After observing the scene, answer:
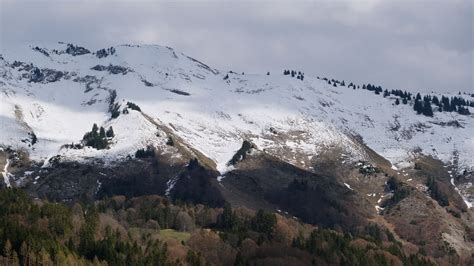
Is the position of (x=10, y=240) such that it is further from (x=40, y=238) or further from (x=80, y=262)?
(x=80, y=262)

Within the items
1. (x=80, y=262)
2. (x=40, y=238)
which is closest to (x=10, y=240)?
(x=40, y=238)

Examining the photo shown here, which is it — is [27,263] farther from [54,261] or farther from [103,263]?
[103,263]

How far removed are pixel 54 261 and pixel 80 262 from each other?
577cm

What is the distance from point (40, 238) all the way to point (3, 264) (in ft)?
47.7

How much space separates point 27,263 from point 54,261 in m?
6.00

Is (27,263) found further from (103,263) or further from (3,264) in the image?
(103,263)

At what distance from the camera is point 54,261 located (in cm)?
18738

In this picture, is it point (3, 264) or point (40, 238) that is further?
point (40, 238)

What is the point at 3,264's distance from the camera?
185625 millimetres

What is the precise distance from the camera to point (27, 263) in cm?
18738

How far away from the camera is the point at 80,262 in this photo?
18938 centimetres

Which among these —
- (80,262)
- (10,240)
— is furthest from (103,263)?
(10,240)

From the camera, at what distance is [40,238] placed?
199 m

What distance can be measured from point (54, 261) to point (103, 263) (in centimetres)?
1378
